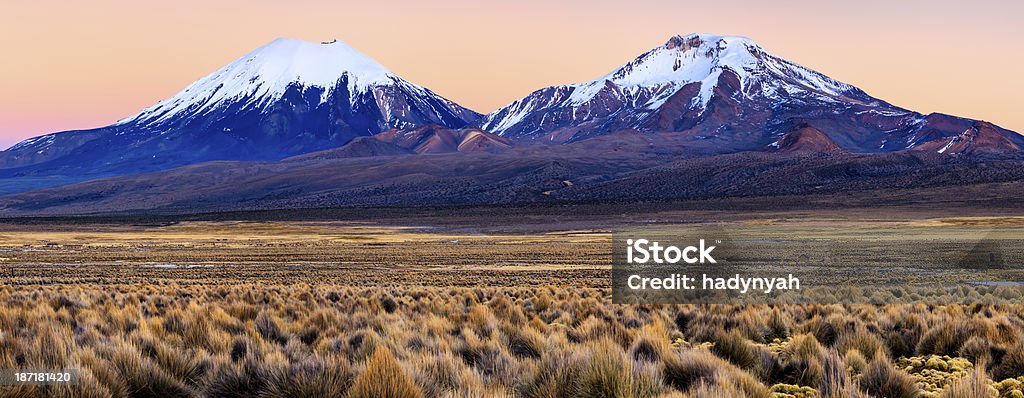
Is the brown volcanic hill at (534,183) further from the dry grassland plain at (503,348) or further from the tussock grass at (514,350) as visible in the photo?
the tussock grass at (514,350)

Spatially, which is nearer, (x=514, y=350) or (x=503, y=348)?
(x=503, y=348)

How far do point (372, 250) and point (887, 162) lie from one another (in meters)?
124

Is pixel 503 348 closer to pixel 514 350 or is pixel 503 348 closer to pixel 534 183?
pixel 514 350

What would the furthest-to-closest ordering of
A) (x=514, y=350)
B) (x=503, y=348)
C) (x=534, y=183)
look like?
A: (x=534, y=183) < (x=514, y=350) < (x=503, y=348)

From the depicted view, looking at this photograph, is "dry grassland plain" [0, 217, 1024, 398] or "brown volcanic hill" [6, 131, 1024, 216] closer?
"dry grassland plain" [0, 217, 1024, 398]

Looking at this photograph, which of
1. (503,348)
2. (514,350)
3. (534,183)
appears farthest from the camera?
(534,183)

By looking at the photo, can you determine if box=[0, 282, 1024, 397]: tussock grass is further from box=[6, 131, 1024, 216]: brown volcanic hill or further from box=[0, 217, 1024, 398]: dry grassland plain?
box=[6, 131, 1024, 216]: brown volcanic hill

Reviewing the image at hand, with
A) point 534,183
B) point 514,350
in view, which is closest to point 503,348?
point 514,350

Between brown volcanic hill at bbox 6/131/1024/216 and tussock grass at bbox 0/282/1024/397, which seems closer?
tussock grass at bbox 0/282/1024/397

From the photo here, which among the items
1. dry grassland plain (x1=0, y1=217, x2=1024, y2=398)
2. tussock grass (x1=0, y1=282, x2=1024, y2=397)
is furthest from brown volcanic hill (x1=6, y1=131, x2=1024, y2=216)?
tussock grass (x1=0, y1=282, x2=1024, y2=397)

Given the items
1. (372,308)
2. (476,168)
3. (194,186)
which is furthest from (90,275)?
(194,186)

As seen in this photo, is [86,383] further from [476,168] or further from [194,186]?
[194,186]

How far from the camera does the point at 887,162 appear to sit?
146750 millimetres

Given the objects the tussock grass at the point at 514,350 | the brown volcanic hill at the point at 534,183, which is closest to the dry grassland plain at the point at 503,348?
the tussock grass at the point at 514,350
